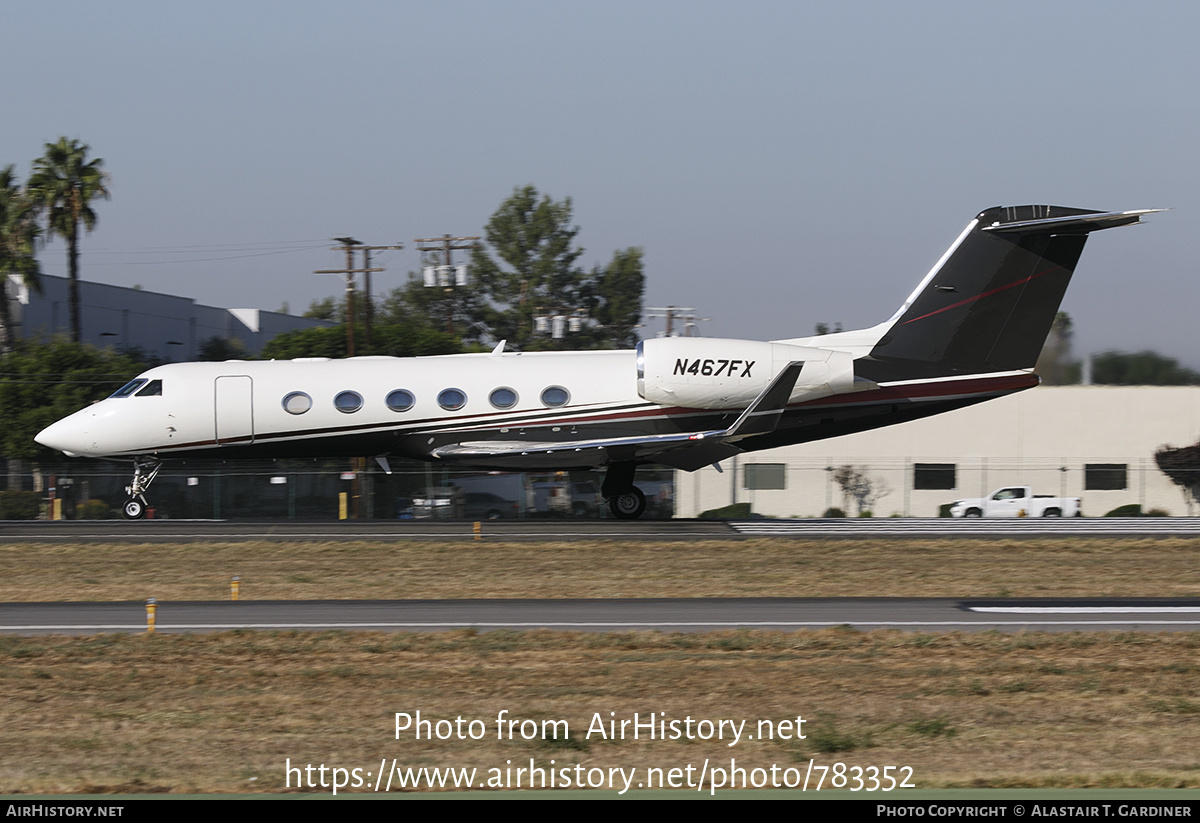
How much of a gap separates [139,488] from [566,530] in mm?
10432

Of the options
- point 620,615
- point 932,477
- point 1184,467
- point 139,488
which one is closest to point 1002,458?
point 932,477

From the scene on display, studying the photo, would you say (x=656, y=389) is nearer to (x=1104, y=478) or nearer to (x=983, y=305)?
(x=983, y=305)

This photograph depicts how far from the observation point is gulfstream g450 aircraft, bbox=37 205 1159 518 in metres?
24.7

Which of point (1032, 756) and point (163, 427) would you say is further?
point (163, 427)

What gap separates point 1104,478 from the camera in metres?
46.2

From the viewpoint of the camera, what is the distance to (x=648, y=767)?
7945mm

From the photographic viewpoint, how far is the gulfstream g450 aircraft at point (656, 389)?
24688 mm

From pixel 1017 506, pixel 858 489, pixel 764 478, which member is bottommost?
pixel 1017 506

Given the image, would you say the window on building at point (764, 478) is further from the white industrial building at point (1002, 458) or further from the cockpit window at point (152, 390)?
the cockpit window at point (152, 390)

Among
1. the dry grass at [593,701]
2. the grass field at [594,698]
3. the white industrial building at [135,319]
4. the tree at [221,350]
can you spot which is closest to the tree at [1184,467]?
the grass field at [594,698]

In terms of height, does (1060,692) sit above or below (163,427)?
below

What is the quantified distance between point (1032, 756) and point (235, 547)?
55.3ft
